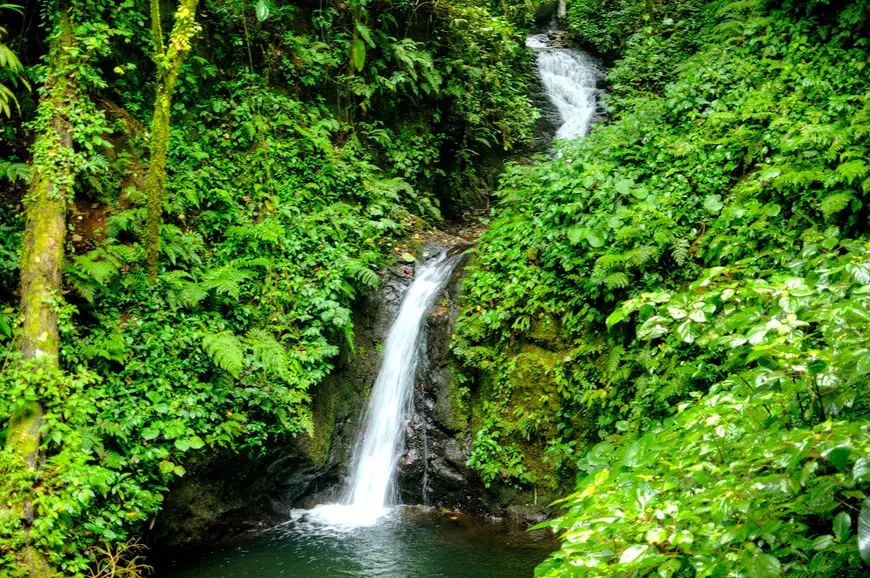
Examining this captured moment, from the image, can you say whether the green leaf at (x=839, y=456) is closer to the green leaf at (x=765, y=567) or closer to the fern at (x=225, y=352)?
the green leaf at (x=765, y=567)

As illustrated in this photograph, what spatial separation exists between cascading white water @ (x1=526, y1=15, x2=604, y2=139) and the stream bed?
8.91m

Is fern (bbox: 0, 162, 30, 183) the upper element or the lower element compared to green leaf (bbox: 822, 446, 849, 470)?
upper

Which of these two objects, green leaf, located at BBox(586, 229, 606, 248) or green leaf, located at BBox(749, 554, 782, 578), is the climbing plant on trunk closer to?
green leaf, located at BBox(749, 554, 782, 578)

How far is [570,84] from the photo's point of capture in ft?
46.9

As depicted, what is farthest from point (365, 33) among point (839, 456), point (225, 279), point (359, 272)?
point (839, 456)

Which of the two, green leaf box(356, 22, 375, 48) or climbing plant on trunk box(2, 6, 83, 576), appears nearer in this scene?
climbing plant on trunk box(2, 6, 83, 576)

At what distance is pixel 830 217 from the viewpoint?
5.59m

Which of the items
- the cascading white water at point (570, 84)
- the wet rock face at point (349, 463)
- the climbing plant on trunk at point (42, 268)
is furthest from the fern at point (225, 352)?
the cascading white water at point (570, 84)

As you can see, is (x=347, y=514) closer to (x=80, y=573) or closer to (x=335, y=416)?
(x=335, y=416)

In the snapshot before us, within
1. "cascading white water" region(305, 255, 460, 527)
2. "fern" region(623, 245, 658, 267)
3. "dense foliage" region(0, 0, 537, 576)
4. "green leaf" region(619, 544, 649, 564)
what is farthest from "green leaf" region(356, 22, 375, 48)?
"green leaf" region(619, 544, 649, 564)

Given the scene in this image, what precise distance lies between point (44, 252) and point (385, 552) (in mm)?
4820

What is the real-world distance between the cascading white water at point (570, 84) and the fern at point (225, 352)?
893 centimetres

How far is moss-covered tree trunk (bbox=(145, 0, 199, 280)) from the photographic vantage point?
670 cm

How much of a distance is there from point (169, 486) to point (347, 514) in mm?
2300
